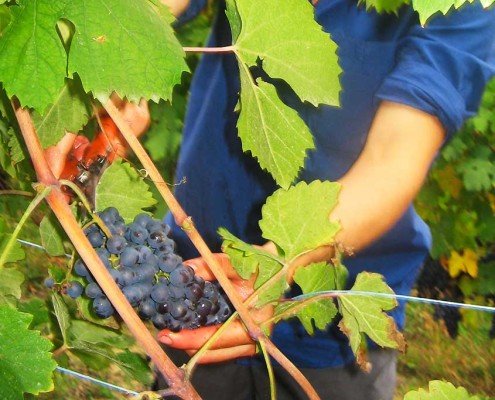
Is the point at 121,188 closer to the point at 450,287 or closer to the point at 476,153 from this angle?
the point at 476,153

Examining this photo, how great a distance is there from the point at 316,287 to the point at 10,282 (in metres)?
0.35

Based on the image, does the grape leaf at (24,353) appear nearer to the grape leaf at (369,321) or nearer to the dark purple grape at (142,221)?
the dark purple grape at (142,221)

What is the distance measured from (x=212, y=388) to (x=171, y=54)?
0.85 meters

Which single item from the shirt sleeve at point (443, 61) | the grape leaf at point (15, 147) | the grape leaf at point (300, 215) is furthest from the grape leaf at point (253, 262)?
the shirt sleeve at point (443, 61)

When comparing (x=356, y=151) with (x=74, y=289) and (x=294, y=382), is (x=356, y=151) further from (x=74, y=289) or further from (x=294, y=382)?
(x=74, y=289)

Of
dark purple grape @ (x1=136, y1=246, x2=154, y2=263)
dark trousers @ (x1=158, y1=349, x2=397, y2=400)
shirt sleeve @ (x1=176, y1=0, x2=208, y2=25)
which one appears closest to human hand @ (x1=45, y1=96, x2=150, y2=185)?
dark purple grape @ (x1=136, y1=246, x2=154, y2=263)

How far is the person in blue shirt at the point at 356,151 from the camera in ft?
2.84

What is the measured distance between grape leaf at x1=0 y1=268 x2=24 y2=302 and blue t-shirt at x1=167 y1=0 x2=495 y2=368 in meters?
0.42

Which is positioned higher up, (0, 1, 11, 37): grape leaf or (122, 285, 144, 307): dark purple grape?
(0, 1, 11, 37): grape leaf

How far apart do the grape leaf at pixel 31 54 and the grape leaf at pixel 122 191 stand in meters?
0.21

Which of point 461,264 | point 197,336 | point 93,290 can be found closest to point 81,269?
point 93,290

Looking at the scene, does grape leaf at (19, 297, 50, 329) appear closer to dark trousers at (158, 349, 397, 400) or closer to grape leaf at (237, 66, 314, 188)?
dark trousers at (158, 349, 397, 400)

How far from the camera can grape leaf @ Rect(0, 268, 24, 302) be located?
75cm

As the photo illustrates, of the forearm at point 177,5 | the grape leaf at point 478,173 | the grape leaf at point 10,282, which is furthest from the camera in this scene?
the grape leaf at point 478,173
